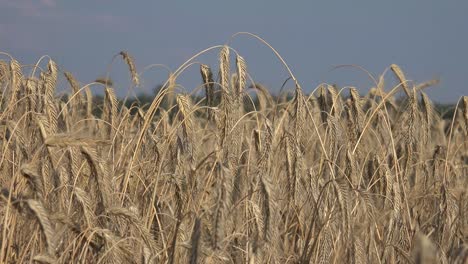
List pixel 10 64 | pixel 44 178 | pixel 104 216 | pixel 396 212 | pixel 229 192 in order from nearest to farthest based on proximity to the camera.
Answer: pixel 229 192 < pixel 104 216 < pixel 44 178 < pixel 396 212 < pixel 10 64

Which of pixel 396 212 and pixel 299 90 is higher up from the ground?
pixel 299 90

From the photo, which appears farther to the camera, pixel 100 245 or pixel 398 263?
pixel 398 263

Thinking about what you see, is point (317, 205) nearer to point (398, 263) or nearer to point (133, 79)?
A: point (398, 263)

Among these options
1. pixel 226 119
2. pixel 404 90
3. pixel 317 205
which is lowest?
pixel 317 205

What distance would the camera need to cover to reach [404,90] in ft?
15.8

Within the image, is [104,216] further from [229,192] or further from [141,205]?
[141,205]

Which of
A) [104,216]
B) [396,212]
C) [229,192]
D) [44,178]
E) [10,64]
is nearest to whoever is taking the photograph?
[229,192]

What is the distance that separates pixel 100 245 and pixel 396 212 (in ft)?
4.13

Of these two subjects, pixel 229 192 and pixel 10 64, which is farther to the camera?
pixel 10 64

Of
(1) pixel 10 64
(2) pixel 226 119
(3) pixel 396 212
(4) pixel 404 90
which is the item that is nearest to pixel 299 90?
(2) pixel 226 119

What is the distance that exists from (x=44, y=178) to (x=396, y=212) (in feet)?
4.62

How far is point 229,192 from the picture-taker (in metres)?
2.62

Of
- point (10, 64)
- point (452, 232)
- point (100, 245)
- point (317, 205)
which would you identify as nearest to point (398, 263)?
point (452, 232)

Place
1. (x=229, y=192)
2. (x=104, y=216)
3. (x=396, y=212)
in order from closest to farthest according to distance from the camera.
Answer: (x=229, y=192) → (x=104, y=216) → (x=396, y=212)
